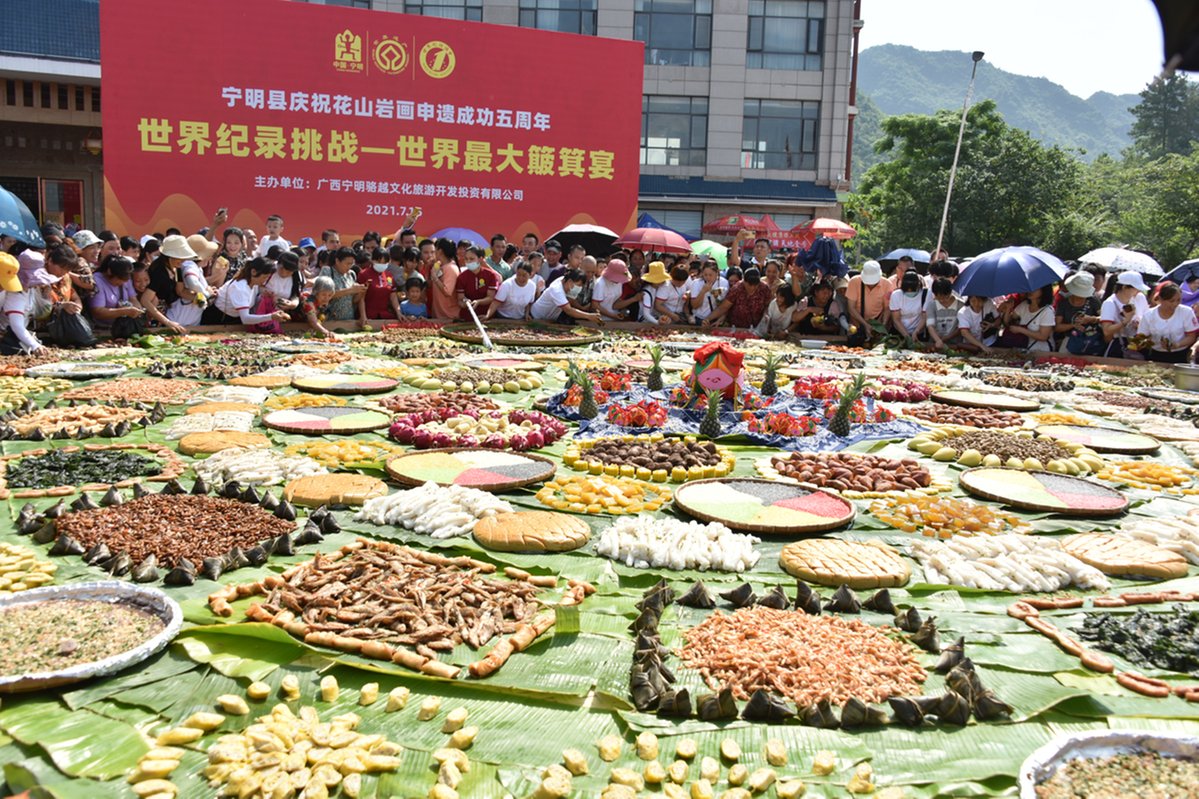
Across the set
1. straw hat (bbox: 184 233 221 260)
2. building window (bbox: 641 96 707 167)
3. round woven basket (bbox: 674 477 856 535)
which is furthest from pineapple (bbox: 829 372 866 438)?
building window (bbox: 641 96 707 167)

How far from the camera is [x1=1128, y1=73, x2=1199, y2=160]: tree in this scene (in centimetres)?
7606

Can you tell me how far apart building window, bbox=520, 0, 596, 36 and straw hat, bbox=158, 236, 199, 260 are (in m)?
22.5

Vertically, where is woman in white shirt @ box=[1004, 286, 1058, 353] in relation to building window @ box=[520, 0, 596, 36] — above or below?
below

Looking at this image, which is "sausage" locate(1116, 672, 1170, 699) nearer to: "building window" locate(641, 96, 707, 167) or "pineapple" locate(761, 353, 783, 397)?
"pineapple" locate(761, 353, 783, 397)

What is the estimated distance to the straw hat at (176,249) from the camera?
10859 mm

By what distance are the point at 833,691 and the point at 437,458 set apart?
3378 mm

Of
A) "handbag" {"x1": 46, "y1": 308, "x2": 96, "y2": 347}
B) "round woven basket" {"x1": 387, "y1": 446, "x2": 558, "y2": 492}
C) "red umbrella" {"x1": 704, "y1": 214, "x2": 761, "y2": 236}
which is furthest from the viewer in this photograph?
"red umbrella" {"x1": 704, "y1": 214, "x2": 761, "y2": 236}

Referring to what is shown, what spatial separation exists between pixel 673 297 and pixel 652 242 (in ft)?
6.76

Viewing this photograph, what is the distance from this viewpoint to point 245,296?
11625mm

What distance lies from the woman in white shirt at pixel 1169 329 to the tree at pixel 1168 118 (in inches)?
2957

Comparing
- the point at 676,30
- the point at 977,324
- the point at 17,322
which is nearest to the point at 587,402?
the point at 17,322

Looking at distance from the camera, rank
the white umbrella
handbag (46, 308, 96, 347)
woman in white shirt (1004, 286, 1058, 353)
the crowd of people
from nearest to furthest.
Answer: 1. handbag (46, 308, 96, 347)
2. the crowd of people
3. woman in white shirt (1004, 286, 1058, 353)
4. the white umbrella

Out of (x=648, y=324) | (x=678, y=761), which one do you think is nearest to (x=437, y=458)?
(x=678, y=761)

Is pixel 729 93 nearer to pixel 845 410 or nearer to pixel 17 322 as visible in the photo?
pixel 17 322
